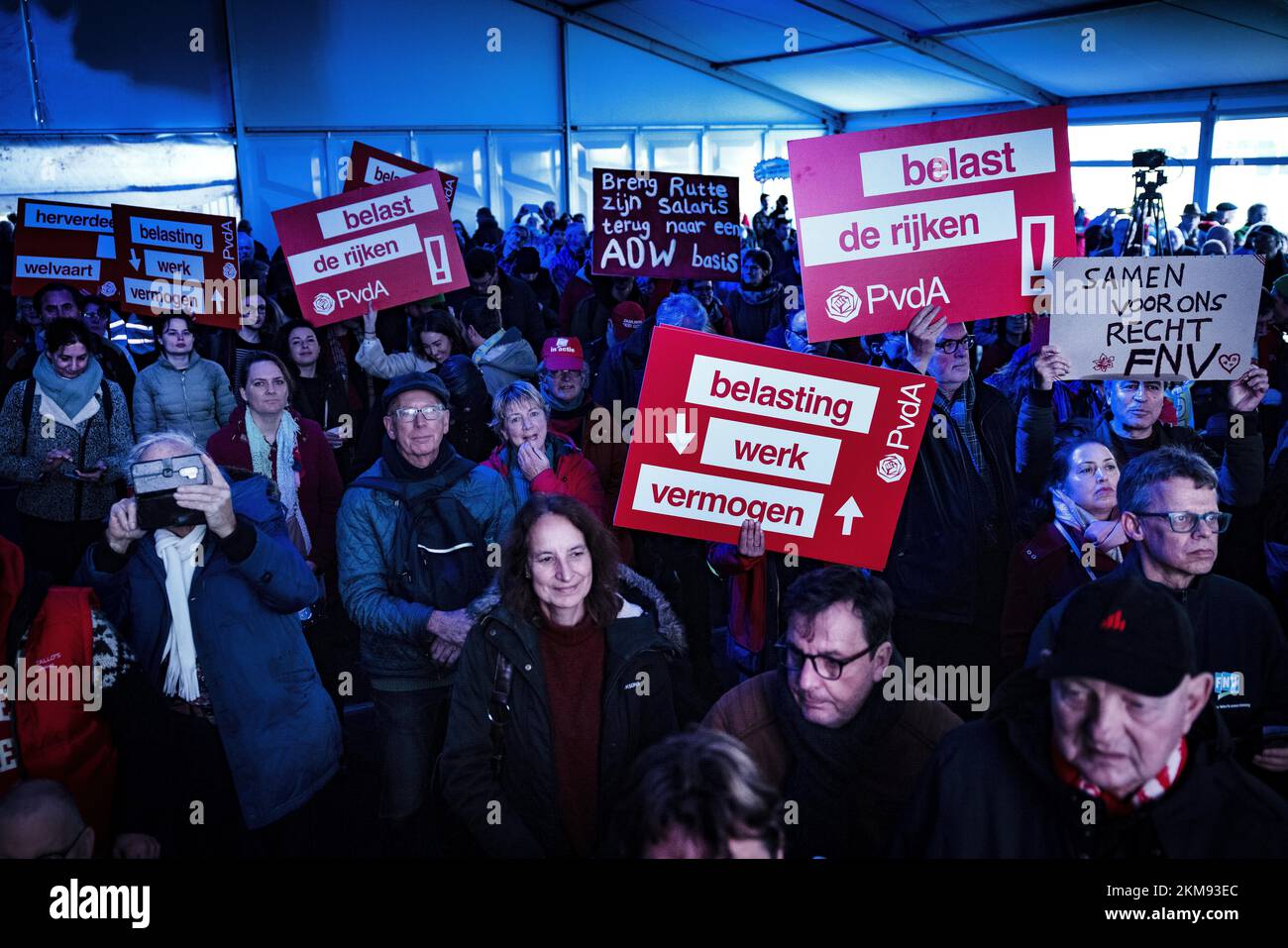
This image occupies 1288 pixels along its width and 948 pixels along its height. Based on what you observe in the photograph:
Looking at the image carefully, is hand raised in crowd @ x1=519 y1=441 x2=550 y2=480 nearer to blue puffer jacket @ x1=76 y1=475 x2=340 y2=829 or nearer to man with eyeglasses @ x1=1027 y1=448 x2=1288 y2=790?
blue puffer jacket @ x1=76 y1=475 x2=340 y2=829

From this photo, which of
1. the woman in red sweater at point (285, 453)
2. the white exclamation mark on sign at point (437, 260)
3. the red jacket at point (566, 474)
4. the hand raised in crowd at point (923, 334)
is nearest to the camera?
the hand raised in crowd at point (923, 334)

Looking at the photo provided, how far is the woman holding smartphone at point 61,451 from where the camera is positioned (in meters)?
4.91

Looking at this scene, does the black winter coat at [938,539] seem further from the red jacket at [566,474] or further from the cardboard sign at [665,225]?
the cardboard sign at [665,225]

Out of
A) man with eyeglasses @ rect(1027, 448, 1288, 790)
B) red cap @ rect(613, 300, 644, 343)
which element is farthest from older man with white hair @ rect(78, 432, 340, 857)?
red cap @ rect(613, 300, 644, 343)

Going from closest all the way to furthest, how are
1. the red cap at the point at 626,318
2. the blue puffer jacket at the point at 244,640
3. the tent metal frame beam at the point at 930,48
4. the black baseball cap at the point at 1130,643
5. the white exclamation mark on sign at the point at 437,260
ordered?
1. the black baseball cap at the point at 1130,643
2. the blue puffer jacket at the point at 244,640
3. the white exclamation mark on sign at the point at 437,260
4. the red cap at the point at 626,318
5. the tent metal frame beam at the point at 930,48

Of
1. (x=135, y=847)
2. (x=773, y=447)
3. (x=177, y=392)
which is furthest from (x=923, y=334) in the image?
(x=177, y=392)

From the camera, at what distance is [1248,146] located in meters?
15.4

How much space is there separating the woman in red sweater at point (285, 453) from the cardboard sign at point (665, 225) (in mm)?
2999

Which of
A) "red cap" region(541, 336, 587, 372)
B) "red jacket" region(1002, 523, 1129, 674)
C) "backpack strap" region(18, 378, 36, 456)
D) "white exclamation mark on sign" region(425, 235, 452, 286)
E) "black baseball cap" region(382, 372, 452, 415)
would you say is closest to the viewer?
"red jacket" region(1002, 523, 1129, 674)

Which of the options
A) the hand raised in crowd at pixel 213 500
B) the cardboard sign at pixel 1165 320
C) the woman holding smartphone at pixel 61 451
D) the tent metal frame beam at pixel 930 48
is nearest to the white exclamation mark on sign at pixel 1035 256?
the cardboard sign at pixel 1165 320

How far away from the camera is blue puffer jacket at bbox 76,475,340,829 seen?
2875 mm

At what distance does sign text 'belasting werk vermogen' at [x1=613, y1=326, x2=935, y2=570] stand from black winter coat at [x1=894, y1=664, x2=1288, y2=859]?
1.42 m
